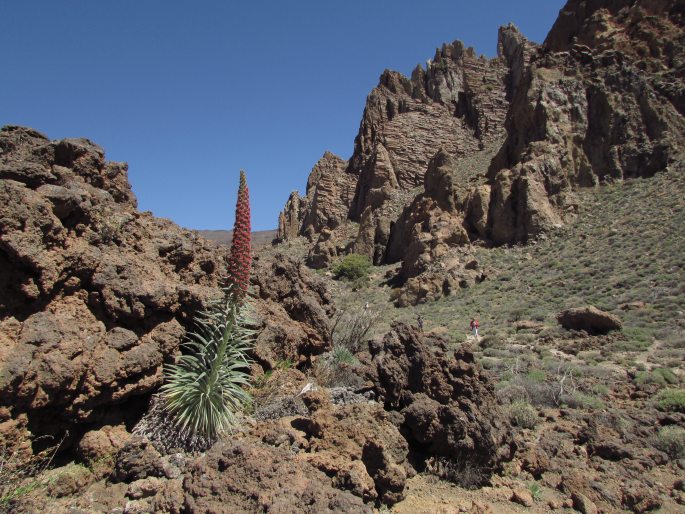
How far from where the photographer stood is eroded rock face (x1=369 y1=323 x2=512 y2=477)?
4793 millimetres

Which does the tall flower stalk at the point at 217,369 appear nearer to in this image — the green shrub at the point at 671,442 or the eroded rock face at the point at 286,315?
the eroded rock face at the point at 286,315

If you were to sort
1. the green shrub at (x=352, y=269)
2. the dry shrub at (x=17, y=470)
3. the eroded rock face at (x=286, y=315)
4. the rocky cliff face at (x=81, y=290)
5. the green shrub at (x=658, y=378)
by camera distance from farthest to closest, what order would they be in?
the green shrub at (x=352, y=269) → the green shrub at (x=658, y=378) → the eroded rock face at (x=286, y=315) → the rocky cliff face at (x=81, y=290) → the dry shrub at (x=17, y=470)

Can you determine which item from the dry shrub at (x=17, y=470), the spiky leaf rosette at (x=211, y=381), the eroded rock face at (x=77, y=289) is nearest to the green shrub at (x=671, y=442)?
the spiky leaf rosette at (x=211, y=381)

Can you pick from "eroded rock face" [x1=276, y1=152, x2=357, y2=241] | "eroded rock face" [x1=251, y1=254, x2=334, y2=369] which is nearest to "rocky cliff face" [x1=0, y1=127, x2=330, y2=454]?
"eroded rock face" [x1=251, y1=254, x2=334, y2=369]

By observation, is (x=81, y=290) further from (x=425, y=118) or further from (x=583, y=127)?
(x=425, y=118)

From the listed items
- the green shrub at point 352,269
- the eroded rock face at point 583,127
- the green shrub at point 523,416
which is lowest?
the green shrub at point 523,416

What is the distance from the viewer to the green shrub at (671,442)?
575cm

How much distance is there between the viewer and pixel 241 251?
437 cm

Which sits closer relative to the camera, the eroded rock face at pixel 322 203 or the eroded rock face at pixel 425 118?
the eroded rock face at pixel 425 118

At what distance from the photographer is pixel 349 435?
431cm

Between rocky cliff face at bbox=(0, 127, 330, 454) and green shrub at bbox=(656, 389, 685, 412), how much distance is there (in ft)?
23.4

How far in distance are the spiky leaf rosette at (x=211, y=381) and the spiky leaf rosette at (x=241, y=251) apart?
0.12 meters

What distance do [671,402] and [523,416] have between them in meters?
3.24

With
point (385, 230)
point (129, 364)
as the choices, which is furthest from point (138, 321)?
point (385, 230)
